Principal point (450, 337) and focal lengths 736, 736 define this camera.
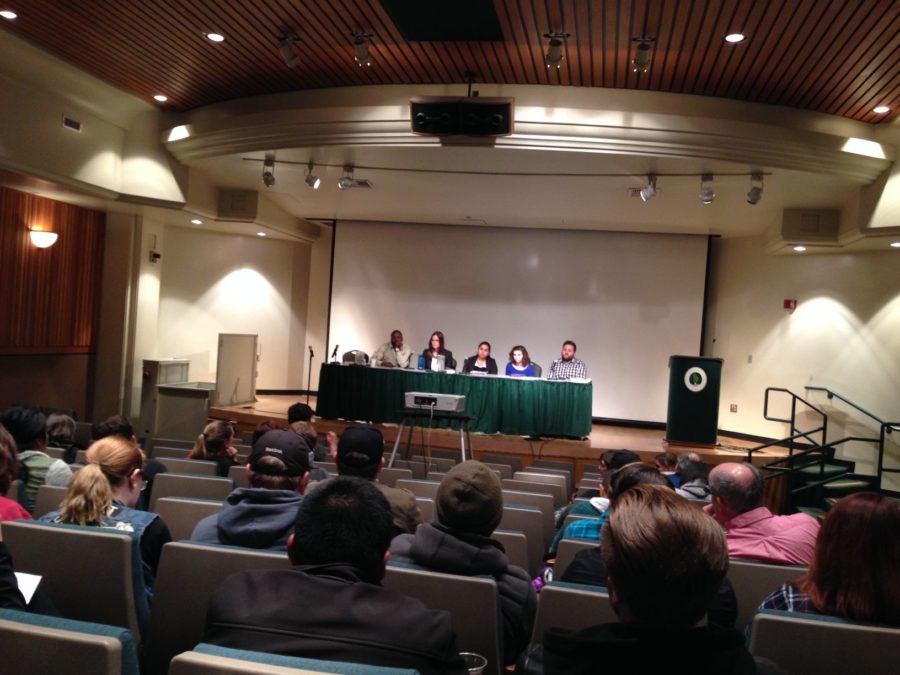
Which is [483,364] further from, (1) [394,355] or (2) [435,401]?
(2) [435,401]

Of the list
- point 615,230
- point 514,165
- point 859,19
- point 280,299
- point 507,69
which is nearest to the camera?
point 859,19

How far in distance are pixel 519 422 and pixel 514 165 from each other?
117 inches

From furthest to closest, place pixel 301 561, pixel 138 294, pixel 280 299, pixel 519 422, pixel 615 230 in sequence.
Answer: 1. pixel 280 299
2. pixel 615 230
3. pixel 138 294
4. pixel 519 422
5. pixel 301 561

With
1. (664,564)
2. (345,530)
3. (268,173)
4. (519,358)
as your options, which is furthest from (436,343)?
(664,564)

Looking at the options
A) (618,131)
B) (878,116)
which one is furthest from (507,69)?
(878,116)

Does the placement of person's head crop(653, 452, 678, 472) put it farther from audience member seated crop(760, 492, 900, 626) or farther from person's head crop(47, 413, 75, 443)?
person's head crop(47, 413, 75, 443)

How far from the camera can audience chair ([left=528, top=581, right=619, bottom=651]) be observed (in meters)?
1.85

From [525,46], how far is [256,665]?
5.83 meters

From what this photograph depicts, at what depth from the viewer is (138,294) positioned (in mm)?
9523

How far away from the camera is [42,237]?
8531mm

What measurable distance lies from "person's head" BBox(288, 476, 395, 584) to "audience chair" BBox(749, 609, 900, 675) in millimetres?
894

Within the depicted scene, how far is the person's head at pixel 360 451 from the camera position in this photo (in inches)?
123

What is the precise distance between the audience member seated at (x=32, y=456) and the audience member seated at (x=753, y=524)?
110 inches

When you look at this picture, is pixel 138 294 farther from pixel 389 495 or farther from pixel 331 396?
pixel 389 495
